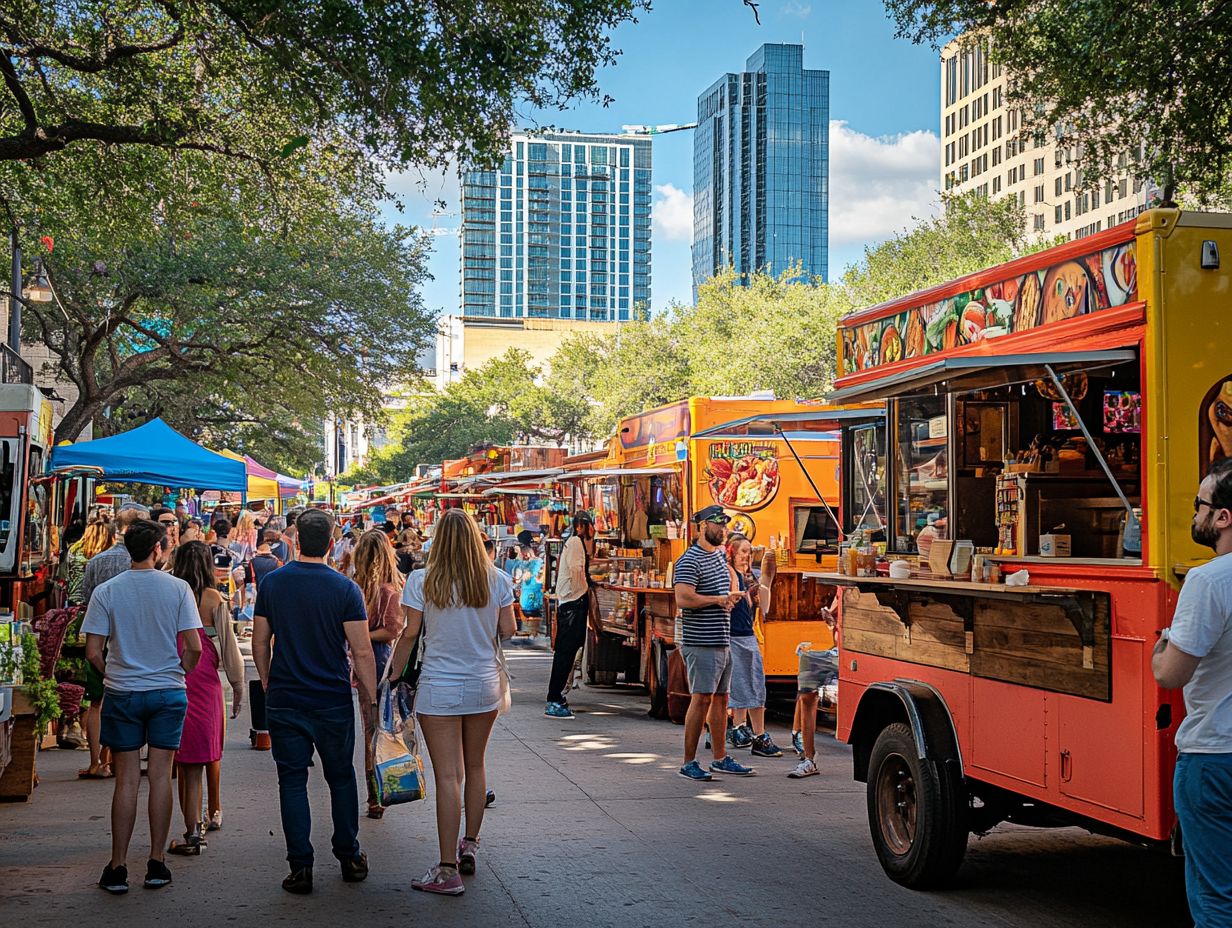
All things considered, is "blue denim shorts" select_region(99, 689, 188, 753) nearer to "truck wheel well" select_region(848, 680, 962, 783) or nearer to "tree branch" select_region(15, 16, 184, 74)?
"truck wheel well" select_region(848, 680, 962, 783)

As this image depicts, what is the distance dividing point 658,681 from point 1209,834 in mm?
9399

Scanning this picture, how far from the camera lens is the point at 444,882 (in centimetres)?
655

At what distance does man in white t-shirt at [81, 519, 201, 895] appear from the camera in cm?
661

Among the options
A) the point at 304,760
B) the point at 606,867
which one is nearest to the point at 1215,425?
the point at 606,867

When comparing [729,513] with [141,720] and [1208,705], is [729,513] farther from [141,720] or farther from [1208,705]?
[1208,705]

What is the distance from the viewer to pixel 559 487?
24.5m

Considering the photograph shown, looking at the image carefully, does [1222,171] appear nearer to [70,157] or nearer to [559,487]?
[70,157]

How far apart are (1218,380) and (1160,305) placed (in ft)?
1.26

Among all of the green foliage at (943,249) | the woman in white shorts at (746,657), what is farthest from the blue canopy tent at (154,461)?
the green foliage at (943,249)

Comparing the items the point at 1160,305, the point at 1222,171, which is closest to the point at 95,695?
the point at 1160,305

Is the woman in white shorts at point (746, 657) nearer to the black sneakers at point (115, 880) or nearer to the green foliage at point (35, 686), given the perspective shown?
the green foliage at point (35, 686)

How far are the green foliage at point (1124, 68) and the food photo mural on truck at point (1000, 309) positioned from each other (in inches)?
157

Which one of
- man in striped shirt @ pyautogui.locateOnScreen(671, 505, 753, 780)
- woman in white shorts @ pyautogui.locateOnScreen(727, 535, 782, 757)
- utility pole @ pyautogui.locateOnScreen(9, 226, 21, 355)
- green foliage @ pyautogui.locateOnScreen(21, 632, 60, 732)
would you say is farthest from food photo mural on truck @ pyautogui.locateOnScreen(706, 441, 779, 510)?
utility pole @ pyautogui.locateOnScreen(9, 226, 21, 355)

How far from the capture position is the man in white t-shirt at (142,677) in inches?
260
